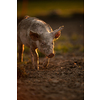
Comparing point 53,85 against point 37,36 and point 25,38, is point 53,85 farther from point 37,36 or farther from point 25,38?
point 25,38

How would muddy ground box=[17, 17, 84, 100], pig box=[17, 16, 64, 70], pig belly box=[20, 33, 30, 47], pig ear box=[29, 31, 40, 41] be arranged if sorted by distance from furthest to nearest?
pig belly box=[20, 33, 30, 47], pig ear box=[29, 31, 40, 41], pig box=[17, 16, 64, 70], muddy ground box=[17, 17, 84, 100]

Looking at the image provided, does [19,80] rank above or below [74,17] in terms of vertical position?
below

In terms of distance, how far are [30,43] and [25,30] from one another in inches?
21.4

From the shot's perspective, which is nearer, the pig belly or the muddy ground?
the muddy ground

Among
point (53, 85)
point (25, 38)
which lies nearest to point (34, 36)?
point (25, 38)

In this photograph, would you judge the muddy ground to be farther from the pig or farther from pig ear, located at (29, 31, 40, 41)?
pig ear, located at (29, 31, 40, 41)

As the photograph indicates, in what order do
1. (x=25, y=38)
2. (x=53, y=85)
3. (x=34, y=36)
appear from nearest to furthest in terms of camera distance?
A: (x=53, y=85)
(x=34, y=36)
(x=25, y=38)

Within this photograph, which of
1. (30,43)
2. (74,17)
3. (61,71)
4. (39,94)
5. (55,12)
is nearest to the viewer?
(39,94)

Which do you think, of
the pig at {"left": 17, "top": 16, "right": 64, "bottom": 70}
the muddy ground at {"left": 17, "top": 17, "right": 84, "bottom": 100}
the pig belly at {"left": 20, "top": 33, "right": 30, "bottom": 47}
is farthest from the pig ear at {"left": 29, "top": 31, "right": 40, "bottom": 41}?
the muddy ground at {"left": 17, "top": 17, "right": 84, "bottom": 100}

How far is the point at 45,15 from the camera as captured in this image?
24.3m

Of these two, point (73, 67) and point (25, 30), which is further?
point (25, 30)

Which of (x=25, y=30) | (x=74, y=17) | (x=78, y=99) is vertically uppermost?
(x=74, y=17)

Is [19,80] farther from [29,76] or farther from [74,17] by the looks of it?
[74,17]
